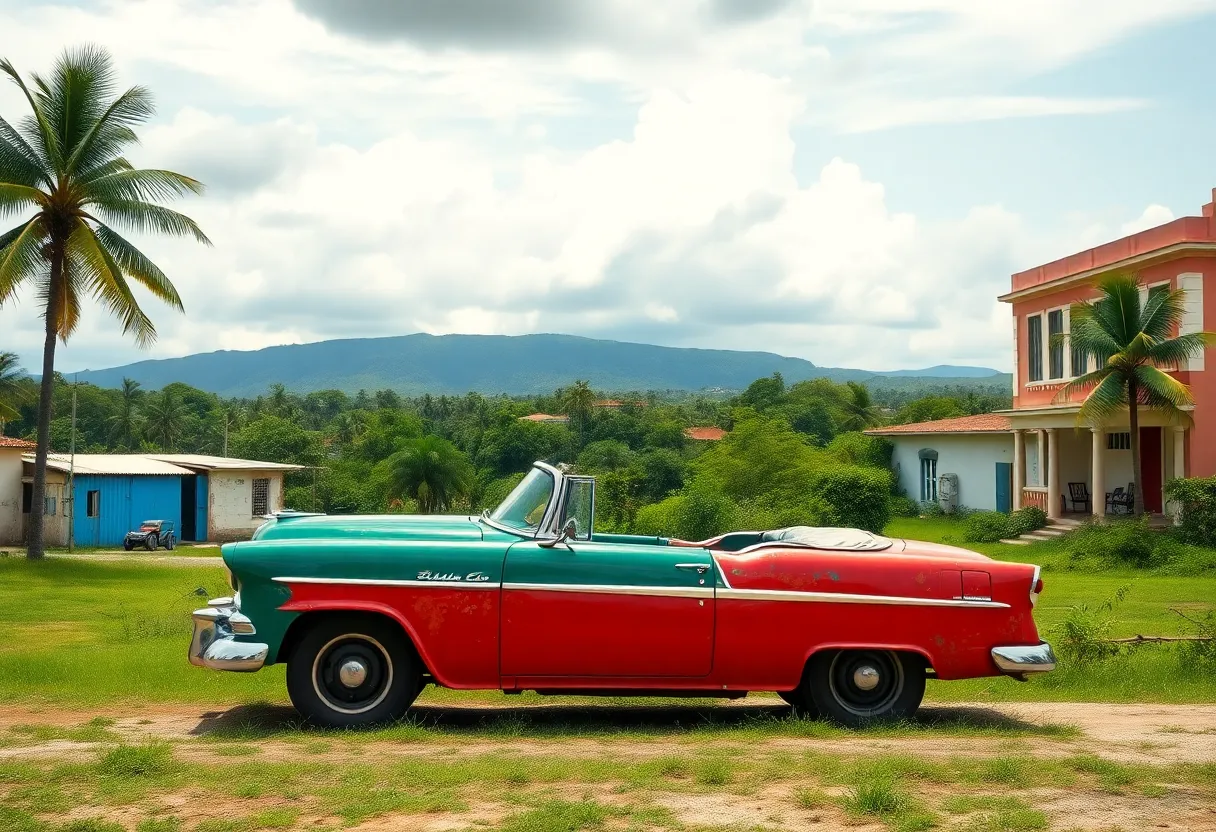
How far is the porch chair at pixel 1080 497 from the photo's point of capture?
31828 mm

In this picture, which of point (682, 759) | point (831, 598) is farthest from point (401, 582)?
point (831, 598)

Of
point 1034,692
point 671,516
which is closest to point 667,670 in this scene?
point 1034,692

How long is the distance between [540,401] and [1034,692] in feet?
498

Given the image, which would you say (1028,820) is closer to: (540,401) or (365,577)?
(365,577)

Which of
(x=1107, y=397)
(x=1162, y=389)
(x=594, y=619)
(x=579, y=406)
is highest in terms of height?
(x=579, y=406)

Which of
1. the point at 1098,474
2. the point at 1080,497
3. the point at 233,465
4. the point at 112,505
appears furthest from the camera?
the point at 233,465

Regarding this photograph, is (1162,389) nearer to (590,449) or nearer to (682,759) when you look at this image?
(682,759)

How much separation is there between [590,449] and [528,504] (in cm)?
5868

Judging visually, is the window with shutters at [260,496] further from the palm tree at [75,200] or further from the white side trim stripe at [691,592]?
the white side trim stripe at [691,592]

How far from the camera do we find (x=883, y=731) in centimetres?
722

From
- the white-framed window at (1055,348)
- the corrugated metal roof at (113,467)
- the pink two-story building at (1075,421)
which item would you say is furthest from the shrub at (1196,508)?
the corrugated metal roof at (113,467)

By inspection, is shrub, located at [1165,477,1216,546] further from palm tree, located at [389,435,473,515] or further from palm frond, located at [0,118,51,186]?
palm tree, located at [389,435,473,515]

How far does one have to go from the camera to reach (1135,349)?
25.4 metres

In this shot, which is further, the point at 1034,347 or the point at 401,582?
the point at 1034,347
